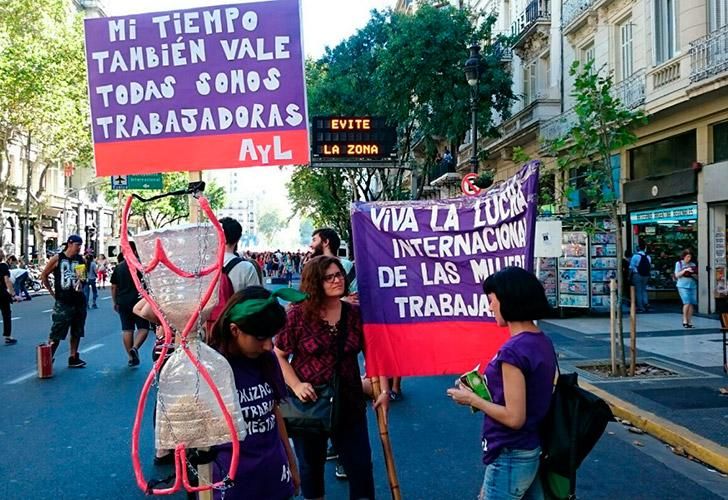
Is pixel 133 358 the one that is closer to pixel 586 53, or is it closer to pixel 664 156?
pixel 664 156

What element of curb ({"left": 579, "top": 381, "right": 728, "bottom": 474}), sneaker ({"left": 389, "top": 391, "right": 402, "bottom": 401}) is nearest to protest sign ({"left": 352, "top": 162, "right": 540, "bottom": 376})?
curb ({"left": 579, "top": 381, "right": 728, "bottom": 474})

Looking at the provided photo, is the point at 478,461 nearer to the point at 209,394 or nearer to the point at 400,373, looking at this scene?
the point at 400,373

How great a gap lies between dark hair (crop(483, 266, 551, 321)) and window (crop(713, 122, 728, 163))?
1506cm

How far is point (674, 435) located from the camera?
243 inches

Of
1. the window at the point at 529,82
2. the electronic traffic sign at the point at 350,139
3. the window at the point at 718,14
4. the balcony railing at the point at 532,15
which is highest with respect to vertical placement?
the balcony railing at the point at 532,15

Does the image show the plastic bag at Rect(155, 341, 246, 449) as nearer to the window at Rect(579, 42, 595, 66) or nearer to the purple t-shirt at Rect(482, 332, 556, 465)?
the purple t-shirt at Rect(482, 332, 556, 465)

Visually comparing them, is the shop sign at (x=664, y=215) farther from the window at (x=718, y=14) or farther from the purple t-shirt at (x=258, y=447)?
the purple t-shirt at (x=258, y=447)

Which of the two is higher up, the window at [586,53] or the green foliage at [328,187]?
the window at [586,53]

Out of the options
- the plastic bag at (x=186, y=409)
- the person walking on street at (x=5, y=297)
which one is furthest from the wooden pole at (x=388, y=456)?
the person walking on street at (x=5, y=297)

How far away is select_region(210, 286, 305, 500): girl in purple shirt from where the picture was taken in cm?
255

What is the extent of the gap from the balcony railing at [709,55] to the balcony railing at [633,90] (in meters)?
2.34

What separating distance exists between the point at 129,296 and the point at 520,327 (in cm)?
758

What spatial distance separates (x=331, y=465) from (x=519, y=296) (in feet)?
10.5

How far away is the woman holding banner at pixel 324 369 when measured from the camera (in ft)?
11.8
